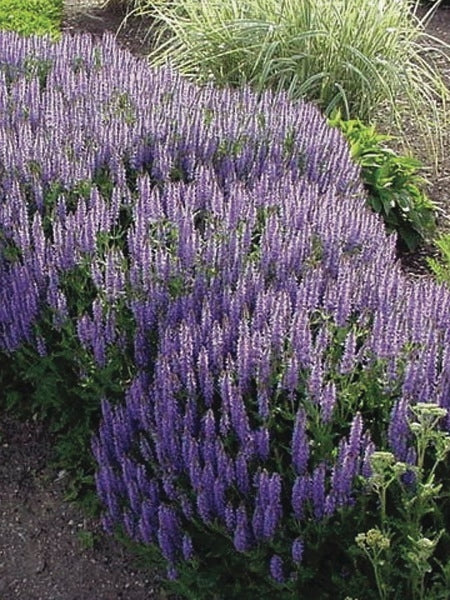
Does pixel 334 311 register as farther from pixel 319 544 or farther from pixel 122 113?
pixel 122 113

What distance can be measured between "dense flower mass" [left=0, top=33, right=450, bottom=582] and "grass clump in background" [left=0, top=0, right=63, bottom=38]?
2.83 meters

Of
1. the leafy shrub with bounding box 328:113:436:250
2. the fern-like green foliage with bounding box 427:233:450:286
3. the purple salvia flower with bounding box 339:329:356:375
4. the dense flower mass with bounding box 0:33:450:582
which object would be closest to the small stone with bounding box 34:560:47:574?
the dense flower mass with bounding box 0:33:450:582

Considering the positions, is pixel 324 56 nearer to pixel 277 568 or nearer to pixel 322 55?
pixel 322 55

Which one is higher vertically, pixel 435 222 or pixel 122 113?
pixel 122 113

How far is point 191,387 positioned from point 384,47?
12.0ft

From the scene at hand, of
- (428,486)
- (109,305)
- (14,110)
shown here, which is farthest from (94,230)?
(428,486)

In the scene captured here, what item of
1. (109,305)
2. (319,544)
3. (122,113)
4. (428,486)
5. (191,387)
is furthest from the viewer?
(122,113)

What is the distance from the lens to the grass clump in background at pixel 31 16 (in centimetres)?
681

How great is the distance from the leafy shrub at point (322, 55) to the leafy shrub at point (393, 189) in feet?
1.92

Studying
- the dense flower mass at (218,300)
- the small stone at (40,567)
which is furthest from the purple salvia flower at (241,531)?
the small stone at (40,567)

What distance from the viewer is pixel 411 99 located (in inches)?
219

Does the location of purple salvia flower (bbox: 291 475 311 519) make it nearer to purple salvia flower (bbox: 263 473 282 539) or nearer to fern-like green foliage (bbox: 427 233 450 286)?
purple salvia flower (bbox: 263 473 282 539)

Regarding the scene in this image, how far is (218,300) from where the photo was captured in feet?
9.56

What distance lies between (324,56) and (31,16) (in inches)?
99.8
